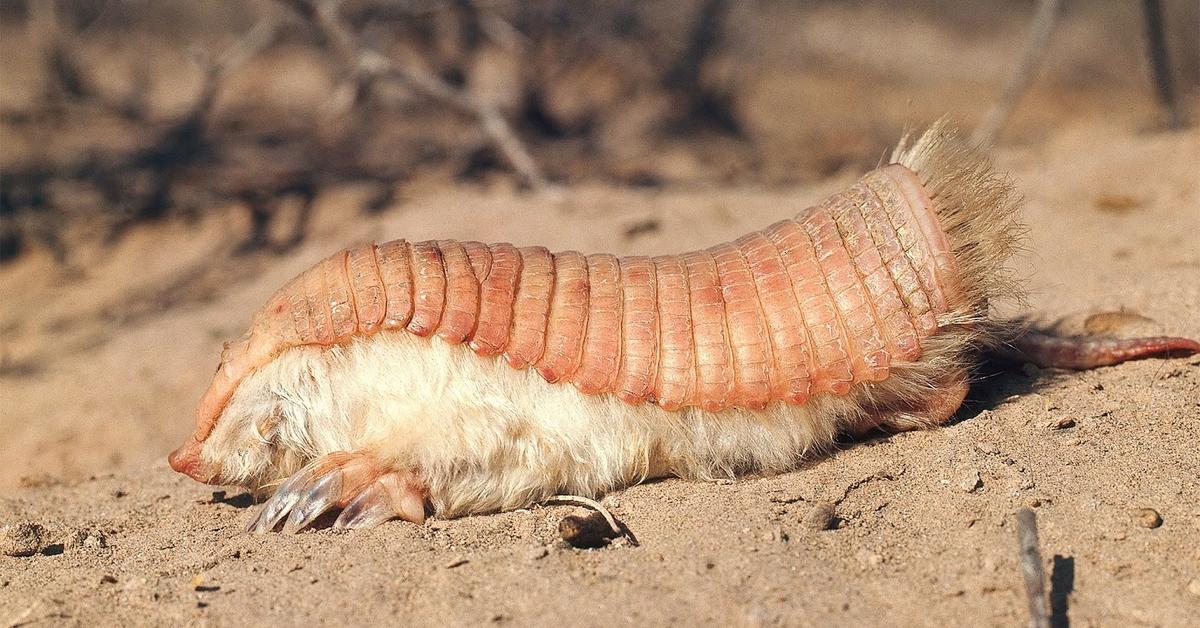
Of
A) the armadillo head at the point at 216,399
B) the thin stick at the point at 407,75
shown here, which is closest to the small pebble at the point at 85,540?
the armadillo head at the point at 216,399

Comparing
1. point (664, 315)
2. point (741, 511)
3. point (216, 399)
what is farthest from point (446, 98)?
point (741, 511)

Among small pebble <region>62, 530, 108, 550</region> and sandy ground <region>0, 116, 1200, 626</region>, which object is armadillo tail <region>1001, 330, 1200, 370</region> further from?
small pebble <region>62, 530, 108, 550</region>

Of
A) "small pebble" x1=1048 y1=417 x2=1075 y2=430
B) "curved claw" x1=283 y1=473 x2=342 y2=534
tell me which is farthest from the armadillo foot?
"small pebble" x1=1048 y1=417 x2=1075 y2=430

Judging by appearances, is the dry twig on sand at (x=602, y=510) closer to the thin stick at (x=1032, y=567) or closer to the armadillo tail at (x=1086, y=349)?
the thin stick at (x=1032, y=567)

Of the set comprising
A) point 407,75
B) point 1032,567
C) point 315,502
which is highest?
point 407,75

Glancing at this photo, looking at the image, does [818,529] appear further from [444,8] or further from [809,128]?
[809,128]

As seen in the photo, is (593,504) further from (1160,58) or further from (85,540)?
(1160,58)
